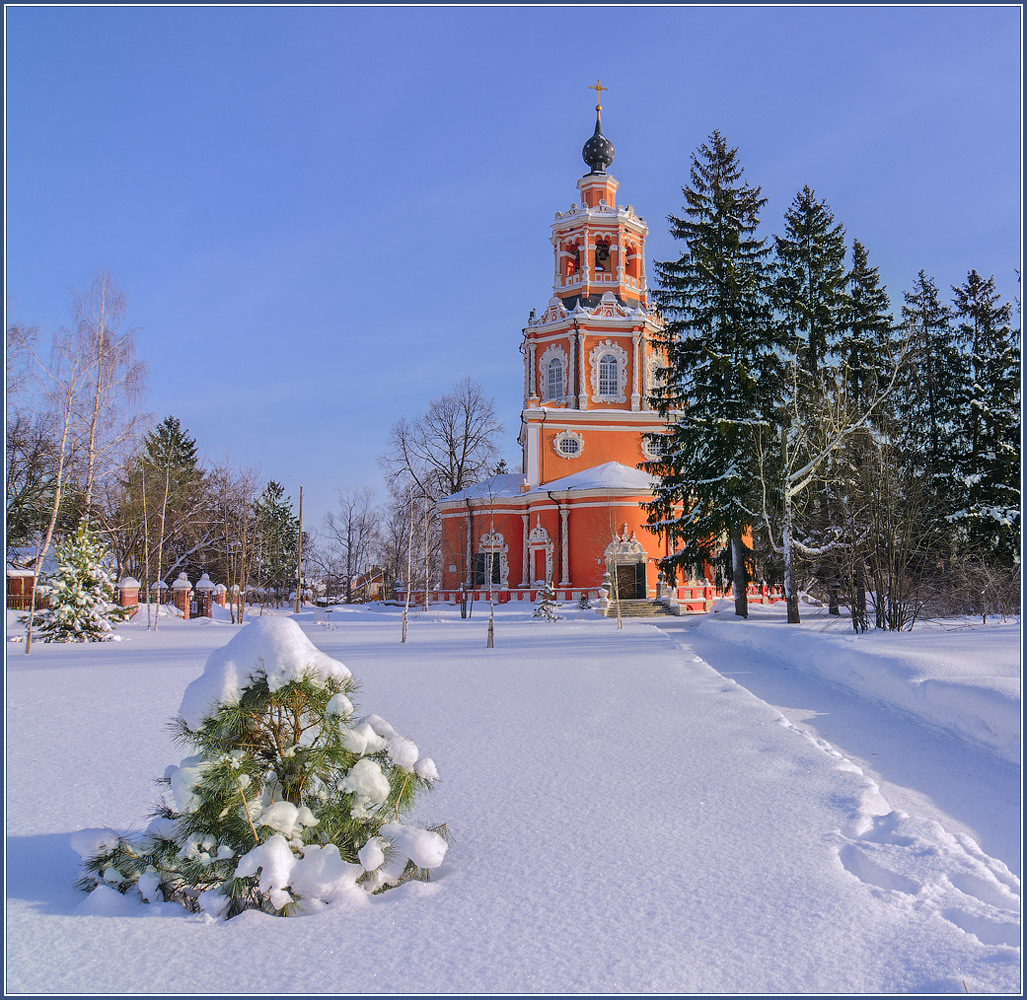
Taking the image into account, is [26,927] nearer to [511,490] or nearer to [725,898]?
[725,898]

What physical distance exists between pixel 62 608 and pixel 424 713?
565 inches

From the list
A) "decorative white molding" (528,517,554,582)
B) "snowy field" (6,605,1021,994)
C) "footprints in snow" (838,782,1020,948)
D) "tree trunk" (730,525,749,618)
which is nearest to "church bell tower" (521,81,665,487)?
"decorative white molding" (528,517,554,582)

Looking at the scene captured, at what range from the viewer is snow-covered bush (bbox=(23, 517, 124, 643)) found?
17.6m

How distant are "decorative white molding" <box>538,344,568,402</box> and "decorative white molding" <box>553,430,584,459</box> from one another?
2.02m

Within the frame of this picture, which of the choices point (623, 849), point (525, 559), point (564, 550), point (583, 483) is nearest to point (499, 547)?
point (525, 559)

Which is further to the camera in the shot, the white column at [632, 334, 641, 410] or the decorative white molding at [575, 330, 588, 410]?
the white column at [632, 334, 641, 410]

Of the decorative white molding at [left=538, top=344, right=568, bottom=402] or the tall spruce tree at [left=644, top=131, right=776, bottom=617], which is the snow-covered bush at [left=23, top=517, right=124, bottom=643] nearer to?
the tall spruce tree at [left=644, top=131, right=776, bottom=617]

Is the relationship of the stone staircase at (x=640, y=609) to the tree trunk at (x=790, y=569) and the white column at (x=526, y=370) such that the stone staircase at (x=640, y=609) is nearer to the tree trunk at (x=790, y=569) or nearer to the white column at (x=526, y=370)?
the tree trunk at (x=790, y=569)

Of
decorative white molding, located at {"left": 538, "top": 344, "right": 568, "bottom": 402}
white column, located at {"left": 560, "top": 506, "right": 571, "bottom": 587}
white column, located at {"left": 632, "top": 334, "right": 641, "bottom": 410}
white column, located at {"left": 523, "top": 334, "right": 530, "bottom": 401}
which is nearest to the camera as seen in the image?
white column, located at {"left": 560, "top": 506, "right": 571, "bottom": 587}

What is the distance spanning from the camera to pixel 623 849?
150 inches

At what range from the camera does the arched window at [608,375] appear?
→ 33.3 metres

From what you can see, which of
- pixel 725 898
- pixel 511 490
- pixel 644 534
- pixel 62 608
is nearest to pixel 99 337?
pixel 62 608

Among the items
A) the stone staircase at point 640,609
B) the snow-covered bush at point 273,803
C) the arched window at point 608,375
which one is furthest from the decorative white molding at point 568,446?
the snow-covered bush at point 273,803

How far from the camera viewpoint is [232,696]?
3.42 metres
